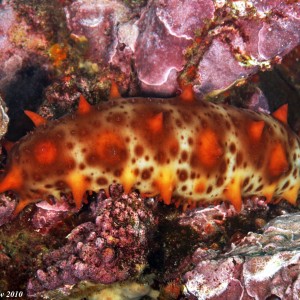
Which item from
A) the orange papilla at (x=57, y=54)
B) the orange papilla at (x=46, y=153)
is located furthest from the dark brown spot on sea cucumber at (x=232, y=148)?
the orange papilla at (x=57, y=54)

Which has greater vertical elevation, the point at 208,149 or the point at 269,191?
the point at 208,149

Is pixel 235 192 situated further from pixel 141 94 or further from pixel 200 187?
pixel 141 94

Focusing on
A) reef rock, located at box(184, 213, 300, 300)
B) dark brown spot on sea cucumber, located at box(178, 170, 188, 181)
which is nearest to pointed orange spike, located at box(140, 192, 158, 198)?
dark brown spot on sea cucumber, located at box(178, 170, 188, 181)

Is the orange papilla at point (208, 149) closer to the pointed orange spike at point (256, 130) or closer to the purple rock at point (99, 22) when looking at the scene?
the pointed orange spike at point (256, 130)


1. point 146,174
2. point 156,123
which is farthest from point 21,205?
point 156,123

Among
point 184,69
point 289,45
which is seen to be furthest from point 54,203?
point 289,45

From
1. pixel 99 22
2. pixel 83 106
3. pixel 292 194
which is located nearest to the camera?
pixel 83 106

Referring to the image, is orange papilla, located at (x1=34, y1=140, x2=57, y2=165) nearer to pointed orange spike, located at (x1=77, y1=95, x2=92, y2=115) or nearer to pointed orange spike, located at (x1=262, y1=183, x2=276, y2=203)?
pointed orange spike, located at (x1=77, y1=95, x2=92, y2=115)

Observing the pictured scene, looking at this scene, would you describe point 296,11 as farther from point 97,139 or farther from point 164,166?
point 97,139
